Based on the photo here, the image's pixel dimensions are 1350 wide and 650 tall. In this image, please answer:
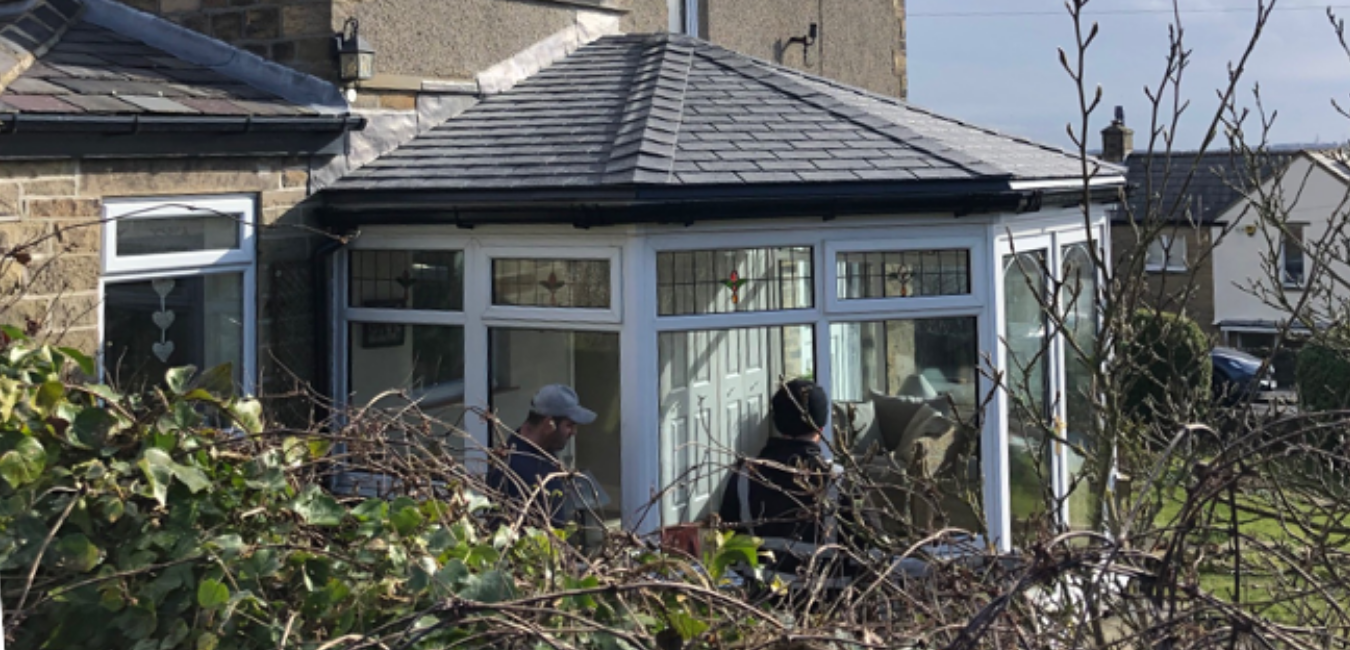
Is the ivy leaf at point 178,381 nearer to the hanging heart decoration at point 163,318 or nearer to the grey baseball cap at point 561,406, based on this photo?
the grey baseball cap at point 561,406

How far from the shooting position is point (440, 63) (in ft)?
28.4

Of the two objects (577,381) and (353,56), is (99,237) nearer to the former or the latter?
(353,56)

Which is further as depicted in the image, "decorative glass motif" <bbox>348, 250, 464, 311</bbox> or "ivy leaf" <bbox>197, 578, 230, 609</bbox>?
"decorative glass motif" <bbox>348, 250, 464, 311</bbox>

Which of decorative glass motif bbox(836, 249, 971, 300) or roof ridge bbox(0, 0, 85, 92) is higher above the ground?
roof ridge bbox(0, 0, 85, 92)

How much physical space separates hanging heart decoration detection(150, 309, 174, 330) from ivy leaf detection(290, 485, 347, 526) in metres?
4.28

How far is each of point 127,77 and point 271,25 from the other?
1.14 metres

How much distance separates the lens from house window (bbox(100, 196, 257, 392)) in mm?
6832

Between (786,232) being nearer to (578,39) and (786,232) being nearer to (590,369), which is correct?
(590,369)

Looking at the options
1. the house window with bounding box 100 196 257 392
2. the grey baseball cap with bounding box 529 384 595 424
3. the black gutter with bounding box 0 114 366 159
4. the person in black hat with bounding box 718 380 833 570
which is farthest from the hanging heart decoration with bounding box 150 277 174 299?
the person in black hat with bounding box 718 380 833 570

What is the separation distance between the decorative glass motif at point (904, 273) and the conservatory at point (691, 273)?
0.04 ft

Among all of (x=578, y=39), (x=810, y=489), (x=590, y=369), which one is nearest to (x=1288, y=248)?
(x=578, y=39)

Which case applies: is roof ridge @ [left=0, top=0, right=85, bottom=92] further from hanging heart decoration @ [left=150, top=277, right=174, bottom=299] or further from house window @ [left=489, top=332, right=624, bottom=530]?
house window @ [left=489, top=332, right=624, bottom=530]

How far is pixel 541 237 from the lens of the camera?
24.3ft

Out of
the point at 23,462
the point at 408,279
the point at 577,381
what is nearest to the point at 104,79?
the point at 408,279
